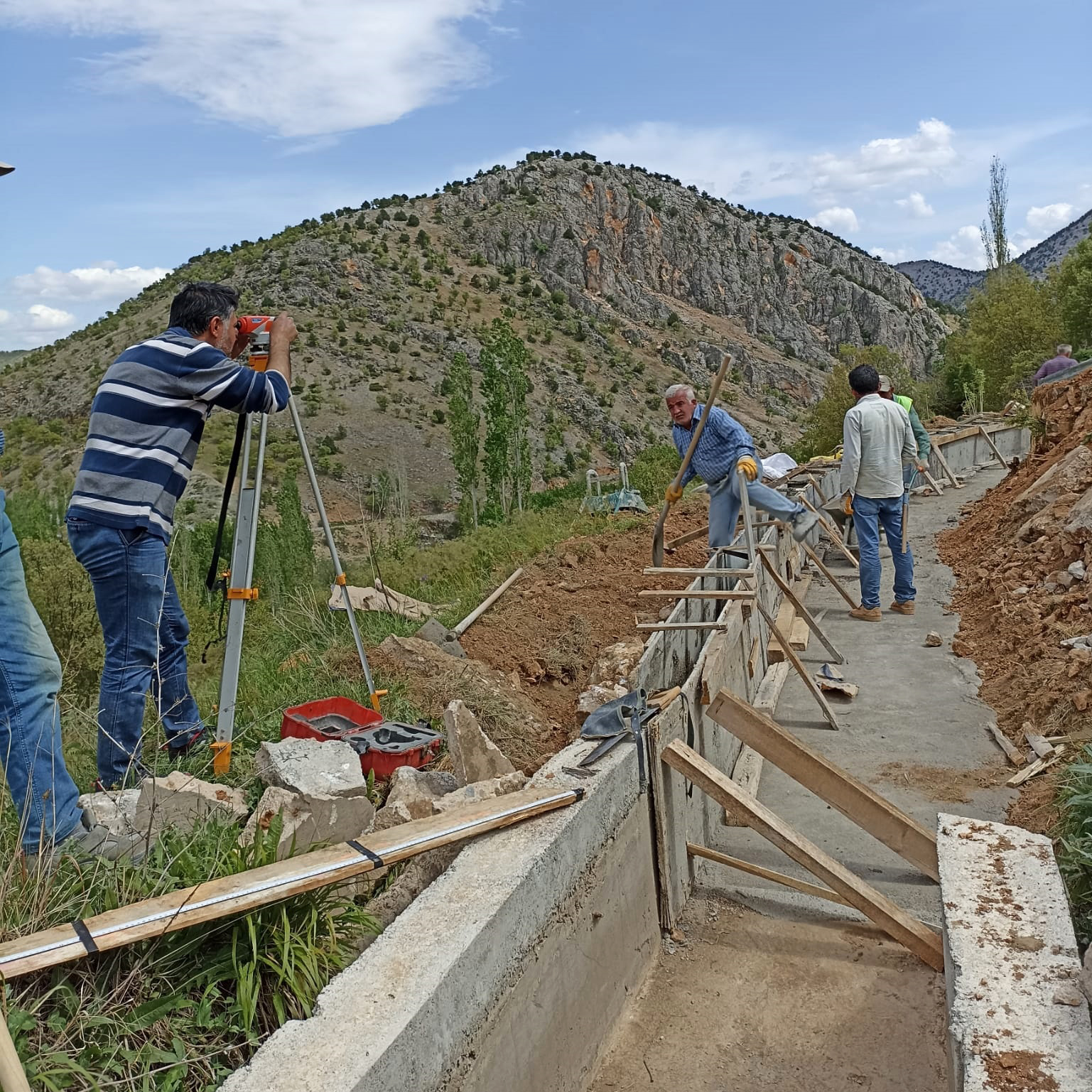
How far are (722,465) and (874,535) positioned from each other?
7.42ft

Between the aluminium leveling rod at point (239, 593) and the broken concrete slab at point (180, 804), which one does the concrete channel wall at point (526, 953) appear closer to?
the broken concrete slab at point (180, 804)

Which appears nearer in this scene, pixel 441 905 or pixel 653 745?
pixel 441 905

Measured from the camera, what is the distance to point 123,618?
12.0 feet

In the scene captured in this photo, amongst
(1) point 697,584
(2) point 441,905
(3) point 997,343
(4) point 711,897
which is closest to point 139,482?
(2) point 441,905

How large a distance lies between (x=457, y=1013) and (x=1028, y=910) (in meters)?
1.87

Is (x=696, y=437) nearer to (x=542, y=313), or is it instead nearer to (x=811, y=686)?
(x=811, y=686)

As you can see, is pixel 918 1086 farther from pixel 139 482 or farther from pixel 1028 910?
pixel 139 482

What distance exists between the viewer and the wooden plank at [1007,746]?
564 cm

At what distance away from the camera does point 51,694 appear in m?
2.84

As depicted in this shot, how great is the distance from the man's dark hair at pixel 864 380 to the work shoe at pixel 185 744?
6.35m

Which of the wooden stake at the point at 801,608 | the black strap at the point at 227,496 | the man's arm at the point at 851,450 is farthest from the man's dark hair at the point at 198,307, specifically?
the man's arm at the point at 851,450

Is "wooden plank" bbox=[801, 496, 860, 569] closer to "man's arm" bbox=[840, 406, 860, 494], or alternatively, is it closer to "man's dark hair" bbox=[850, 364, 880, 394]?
"man's arm" bbox=[840, 406, 860, 494]

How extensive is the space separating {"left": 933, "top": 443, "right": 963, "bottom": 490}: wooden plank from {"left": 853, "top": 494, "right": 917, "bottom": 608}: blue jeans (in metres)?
8.64

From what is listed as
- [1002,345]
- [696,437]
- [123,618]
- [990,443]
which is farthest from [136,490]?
[1002,345]
